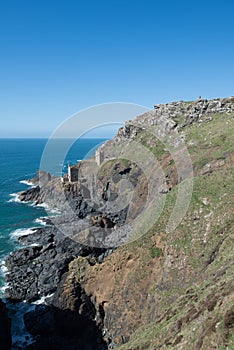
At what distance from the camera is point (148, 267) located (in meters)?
32.5

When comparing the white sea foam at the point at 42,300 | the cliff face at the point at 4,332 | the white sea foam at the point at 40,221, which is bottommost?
the white sea foam at the point at 42,300

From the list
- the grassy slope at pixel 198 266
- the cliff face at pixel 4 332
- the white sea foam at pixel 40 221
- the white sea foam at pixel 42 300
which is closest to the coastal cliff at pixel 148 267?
the grassy slope at pixel 198 266

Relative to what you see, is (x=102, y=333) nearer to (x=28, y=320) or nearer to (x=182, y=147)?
(x=28, y=320)

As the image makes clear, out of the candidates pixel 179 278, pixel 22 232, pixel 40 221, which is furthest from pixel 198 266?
pixel 40 221

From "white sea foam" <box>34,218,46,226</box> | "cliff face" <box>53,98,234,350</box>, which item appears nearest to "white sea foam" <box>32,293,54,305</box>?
"cliff face" <box>53,98,234,350</box>

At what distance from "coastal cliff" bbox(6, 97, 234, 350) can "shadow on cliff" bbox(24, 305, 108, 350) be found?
0.12m

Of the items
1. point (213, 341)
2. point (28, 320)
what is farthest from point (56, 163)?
point (213, 341)

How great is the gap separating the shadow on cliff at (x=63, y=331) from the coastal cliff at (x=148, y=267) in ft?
0.38

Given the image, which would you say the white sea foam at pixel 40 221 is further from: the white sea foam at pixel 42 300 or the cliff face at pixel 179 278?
the white sea foam at pixel 42 300

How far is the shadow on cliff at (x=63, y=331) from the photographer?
101ft

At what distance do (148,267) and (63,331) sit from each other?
12909 mm

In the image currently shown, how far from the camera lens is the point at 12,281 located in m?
44.2

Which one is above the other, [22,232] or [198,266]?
[198,266]

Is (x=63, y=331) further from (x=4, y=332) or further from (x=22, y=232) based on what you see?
(x=22, y=232)
